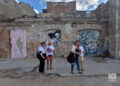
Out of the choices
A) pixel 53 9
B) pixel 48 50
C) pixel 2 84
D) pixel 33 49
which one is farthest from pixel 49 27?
pixel 53 9

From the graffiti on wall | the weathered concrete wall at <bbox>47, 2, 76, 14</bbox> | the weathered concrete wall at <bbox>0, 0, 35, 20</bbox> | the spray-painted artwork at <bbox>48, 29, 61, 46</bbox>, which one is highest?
the weathered concrete wall at <bbox>47, 2, 76, 14</bbox>

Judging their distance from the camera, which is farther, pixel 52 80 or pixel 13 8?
pixel 13 8

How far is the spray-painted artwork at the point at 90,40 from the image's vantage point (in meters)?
10.2

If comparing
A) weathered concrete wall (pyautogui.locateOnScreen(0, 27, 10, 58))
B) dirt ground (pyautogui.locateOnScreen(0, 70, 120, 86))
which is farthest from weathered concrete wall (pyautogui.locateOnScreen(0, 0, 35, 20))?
dirt ground (pyautogui.locateOnScreen(0, 70, 120, 86))

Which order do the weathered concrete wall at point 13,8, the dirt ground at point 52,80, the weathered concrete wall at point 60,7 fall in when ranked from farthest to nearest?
the weathered concrete wall at point 60,7 < the weathered concrete wall at point 13,8 < the dirt ground at point 52,80

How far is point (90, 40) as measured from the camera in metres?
10.2

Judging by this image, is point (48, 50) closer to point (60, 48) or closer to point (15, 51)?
point (60, 48)

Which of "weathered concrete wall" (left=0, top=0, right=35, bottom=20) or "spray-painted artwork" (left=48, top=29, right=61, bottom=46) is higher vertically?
"weathered concrete wall" (left=0, top=0, right=35, bottom=20)

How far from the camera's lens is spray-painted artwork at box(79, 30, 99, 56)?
1016cm

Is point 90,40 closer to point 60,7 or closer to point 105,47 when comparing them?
point 105,47

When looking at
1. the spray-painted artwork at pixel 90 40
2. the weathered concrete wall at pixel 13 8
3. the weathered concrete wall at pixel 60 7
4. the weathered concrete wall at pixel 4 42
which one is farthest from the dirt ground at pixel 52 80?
the weathered concrete wall at pixel 60 7

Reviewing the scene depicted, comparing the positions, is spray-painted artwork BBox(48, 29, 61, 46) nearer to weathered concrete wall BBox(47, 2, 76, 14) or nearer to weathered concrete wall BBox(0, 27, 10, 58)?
weathered concrete wall BBox(0, 27, 10, 58)

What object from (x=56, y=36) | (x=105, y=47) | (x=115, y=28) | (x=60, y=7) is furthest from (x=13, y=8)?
(x=115, y=28)

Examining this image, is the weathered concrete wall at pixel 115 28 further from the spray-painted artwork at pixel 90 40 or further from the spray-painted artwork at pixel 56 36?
the spray-painted artwork at pixel 56 36
